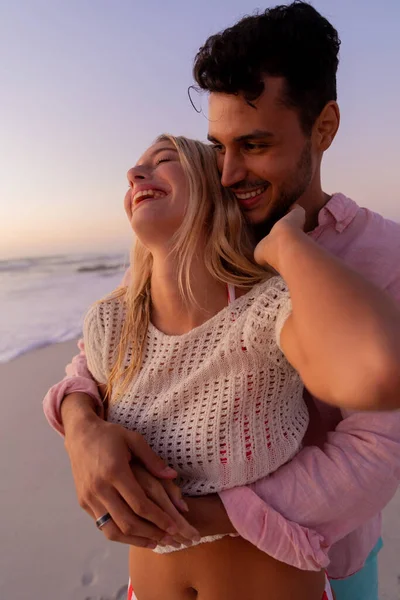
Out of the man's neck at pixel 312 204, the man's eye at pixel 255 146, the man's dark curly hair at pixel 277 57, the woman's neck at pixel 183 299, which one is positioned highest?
the man's dark curly hair at pixel 277 57

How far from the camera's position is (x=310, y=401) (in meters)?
1.58

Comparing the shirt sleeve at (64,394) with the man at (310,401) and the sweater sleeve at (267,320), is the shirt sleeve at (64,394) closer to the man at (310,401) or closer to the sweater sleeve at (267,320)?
the man at (310,401)

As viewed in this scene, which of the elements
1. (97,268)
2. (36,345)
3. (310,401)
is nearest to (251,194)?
(310,401)

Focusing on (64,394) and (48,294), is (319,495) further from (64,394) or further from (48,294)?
(48,294)

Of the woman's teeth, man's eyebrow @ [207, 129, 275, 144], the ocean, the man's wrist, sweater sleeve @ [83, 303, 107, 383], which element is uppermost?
man's eyebrow @ [207, 129, 275, 144]

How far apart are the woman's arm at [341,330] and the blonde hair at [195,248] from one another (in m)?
0.46

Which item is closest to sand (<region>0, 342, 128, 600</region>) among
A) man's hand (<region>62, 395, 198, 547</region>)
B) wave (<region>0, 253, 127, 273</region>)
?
man's hand (<region>62, 395, 198, 547</region>)

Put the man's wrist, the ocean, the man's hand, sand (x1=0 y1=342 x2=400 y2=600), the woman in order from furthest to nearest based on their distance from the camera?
1. the ocean
2. sand (x1=0 y1=342 x2=400 y2=600)
3. the man's wrist
4. the man's hand
5. the woman

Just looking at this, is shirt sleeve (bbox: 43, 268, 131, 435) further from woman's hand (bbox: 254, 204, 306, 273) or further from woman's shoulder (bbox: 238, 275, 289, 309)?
woman's hand (bbox: 254, 204, 306, 273)

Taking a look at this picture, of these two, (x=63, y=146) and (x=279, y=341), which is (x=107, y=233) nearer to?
(x=63, y=146)

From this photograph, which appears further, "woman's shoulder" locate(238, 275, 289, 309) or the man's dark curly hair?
the man's dark curly hair

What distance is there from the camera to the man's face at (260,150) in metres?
1.67

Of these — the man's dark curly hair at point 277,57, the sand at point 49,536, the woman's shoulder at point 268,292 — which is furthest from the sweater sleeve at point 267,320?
the sand at point 49,536

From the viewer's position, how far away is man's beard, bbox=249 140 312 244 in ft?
5.65
